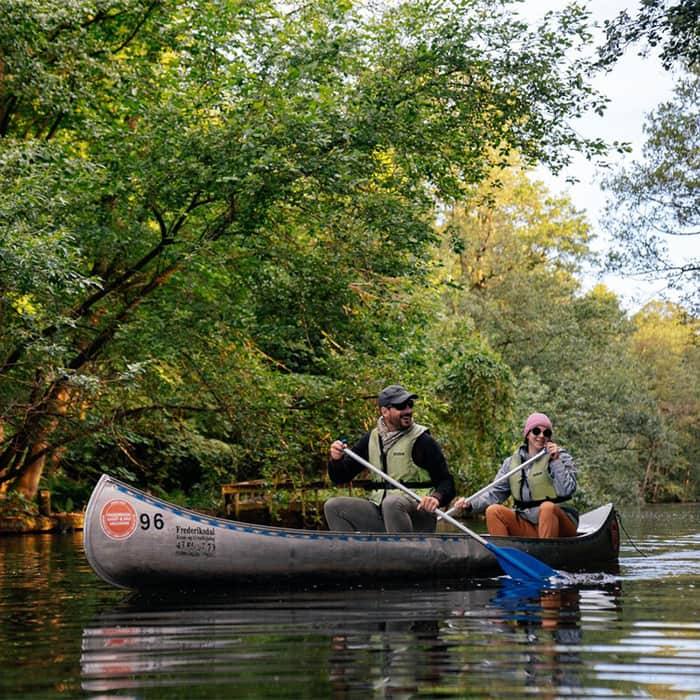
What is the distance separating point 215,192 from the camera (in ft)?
43.7

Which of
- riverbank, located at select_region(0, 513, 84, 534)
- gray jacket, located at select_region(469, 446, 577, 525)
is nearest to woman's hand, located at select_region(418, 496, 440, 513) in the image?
gray jacket, located at select_region(469, 446, 577, 525)

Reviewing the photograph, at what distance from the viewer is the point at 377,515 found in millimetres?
8336

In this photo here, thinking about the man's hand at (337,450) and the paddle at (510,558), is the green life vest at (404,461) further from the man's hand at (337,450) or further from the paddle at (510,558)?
the man's hand at (337,450)

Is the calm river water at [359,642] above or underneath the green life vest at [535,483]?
underneath

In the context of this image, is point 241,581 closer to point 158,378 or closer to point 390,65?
point 158,378

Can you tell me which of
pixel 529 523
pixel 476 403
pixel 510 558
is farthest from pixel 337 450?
pixel 476 403

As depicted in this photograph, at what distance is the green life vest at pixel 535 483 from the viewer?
877 centimetres

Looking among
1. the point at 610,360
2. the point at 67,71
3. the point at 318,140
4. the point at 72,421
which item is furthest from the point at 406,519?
the point at 610,360

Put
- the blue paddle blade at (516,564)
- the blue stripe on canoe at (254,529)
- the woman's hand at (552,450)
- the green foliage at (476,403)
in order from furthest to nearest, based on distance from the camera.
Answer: the green foliage at (476,403) → the woman's hand at (552,450) → the blue paddle blade at (516,564) → the blue stripe on canoe at (254,529)

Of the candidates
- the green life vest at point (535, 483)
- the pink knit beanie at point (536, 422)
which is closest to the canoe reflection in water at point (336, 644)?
the green life vest at point (535, 483)

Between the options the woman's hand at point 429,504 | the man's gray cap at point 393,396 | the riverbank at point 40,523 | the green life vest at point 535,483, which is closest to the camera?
the woman's hand at point 429,504

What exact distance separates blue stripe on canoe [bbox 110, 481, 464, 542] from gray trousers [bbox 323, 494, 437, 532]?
0.88ft

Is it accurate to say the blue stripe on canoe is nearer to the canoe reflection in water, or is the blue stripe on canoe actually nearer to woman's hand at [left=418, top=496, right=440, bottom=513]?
woman's hand at [left=418, top=496, right=440, bottom=513]

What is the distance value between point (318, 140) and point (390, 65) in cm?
226
